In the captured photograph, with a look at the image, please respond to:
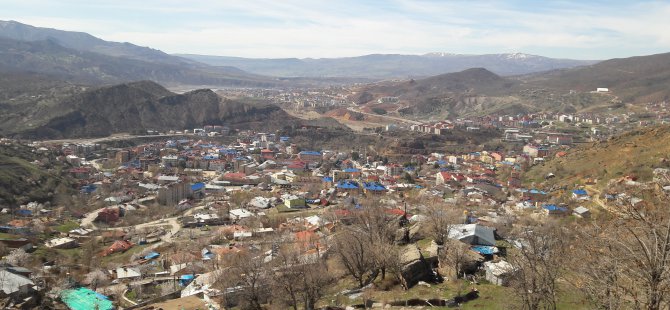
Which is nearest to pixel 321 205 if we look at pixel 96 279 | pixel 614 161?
pixel 96 279

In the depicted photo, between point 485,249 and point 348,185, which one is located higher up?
point 485,249

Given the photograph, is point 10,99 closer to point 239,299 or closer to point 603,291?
point 239,299

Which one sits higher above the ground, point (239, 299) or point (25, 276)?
point (239, 299)

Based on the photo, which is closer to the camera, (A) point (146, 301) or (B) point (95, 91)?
(A) point (146, 301)

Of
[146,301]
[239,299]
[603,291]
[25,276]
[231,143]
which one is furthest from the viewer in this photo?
[231,143]

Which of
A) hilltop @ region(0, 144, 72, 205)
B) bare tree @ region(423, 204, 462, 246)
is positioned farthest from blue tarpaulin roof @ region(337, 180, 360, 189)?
hilltop @ region(0, 144, 72, 205)

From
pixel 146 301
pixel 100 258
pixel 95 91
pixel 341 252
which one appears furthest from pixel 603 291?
pixel 95 91

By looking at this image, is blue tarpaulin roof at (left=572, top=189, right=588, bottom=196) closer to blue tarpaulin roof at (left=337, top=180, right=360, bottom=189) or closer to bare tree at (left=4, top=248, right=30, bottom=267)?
blue tarpaulin roof at (left=337, top=180, right=360, bottom=189)

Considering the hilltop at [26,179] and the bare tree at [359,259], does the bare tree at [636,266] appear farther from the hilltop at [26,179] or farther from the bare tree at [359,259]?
the hilltop at [26,179]

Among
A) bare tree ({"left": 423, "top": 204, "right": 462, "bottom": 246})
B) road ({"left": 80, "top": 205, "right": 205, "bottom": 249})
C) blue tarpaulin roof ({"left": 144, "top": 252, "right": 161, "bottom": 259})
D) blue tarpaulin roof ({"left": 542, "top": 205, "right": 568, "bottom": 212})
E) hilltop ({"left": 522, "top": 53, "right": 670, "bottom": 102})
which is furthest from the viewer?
hilltop ({"left": 522, "top": 53, "right": 670, "bottom": 102})

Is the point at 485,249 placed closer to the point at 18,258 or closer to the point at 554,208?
the point at 554,208

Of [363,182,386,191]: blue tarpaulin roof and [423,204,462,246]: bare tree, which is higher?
[423,204,462,246]: bare tree
